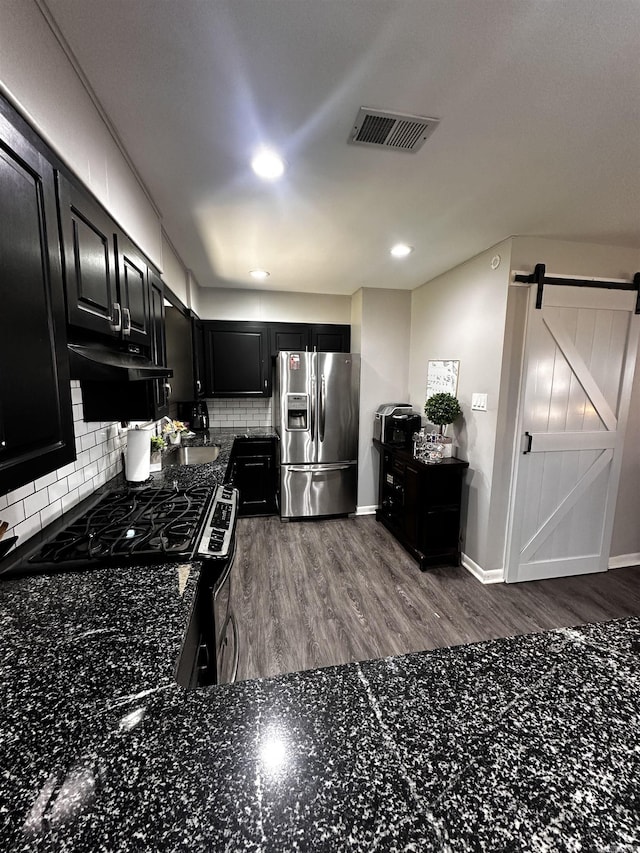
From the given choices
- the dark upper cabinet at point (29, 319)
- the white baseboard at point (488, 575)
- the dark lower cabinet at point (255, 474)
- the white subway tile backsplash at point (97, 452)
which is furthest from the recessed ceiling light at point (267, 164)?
the white baseboard at point (488, 575)

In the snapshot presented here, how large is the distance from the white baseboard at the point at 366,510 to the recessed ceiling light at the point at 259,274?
8.69 feet

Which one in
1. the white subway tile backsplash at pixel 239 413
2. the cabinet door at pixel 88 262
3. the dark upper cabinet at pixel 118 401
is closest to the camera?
the cabinet door at pixel 88 262

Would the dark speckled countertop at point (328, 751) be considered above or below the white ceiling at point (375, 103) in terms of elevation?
below

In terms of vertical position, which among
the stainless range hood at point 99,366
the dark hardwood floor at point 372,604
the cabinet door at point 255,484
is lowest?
the dark hardwood floor at point 372,604

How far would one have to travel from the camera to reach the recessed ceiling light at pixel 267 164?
1.49 meters

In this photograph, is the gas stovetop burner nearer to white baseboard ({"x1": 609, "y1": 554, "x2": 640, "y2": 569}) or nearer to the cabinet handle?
the cabinet handle

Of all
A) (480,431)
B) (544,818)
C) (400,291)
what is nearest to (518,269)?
(480,431)

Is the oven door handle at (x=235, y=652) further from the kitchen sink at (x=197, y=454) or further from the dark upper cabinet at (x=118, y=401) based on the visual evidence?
the kitchen sink at (x=197, y=454)

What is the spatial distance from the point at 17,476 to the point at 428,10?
5.12 ft

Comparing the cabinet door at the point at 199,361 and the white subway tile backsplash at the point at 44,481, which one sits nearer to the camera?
the white subway tile backsplash at the point at 44,481

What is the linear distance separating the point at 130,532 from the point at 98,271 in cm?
95

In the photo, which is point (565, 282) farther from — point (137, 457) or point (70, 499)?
point (70, 499)

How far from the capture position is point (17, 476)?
0.75 m

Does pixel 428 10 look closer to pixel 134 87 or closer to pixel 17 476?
pixel 134 87
